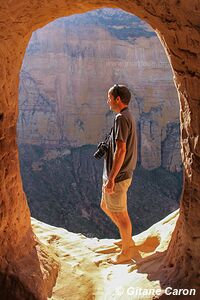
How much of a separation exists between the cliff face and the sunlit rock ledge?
49.8 ft

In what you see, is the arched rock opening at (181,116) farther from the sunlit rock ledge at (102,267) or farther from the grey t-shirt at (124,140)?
the grey t-shirt at (124,140)

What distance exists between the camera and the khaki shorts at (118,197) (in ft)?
9.28

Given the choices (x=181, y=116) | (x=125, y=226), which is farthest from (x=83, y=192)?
(x=181, y=116)

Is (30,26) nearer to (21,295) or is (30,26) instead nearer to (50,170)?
(21,295)

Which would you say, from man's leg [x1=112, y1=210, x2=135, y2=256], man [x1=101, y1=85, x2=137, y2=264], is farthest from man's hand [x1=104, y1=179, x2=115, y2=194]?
man's leg [x1=112, y1=210, x2=135, y2=256]

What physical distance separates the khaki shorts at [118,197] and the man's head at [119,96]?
0.58 metres

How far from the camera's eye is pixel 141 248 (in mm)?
3451

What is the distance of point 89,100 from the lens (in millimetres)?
19391

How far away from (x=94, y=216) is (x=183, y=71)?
13975 millimetres

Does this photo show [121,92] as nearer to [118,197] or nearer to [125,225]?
[118,197]

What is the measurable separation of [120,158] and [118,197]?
38 centimetres

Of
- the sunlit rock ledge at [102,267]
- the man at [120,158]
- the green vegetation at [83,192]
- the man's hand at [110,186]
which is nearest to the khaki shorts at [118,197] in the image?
the man at [120,158]

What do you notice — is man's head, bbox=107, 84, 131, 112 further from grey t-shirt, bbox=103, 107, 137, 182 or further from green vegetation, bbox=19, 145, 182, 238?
green vegetation, bbox=19, 145, 182, 238

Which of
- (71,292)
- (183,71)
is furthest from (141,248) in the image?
(183,71)
